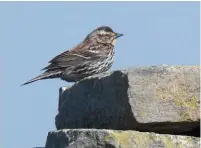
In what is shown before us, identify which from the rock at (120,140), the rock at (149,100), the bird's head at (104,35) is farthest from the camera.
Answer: the bird's head at (104,35)

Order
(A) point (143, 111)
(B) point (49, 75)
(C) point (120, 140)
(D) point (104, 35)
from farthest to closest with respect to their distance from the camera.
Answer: (D) point (104, 35) < (B) point (49, 75) < (A) point (143, 111) < (C) point (120, 140)

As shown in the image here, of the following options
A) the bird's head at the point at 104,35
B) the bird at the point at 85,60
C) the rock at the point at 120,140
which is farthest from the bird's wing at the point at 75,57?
the rock at the point at 120,140

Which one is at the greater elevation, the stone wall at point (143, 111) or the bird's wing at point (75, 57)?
the bird's wing at point (75, 57)

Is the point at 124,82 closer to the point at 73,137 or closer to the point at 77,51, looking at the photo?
the point at 73,137

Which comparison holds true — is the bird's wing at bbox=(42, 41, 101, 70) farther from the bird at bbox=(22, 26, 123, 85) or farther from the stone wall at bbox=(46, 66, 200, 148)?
the stone wall at bbox=(46, 66, 200, 148)

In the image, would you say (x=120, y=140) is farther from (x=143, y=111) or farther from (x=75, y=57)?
(x=75, y=57)

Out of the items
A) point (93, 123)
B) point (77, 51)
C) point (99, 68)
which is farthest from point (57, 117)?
point (77, 51)

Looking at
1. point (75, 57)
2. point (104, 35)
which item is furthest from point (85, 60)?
point (104, 35)

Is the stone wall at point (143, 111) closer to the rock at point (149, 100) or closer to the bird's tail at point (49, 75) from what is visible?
the rock at point (149, 100)
